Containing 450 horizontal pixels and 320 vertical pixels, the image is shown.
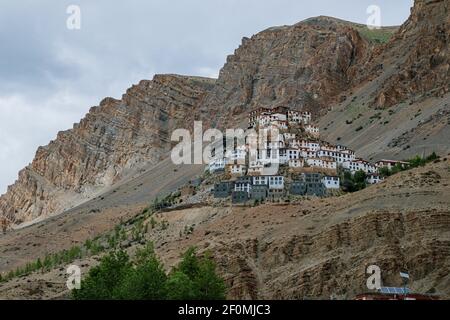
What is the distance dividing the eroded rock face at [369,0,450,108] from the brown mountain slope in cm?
6876

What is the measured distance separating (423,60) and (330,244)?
318 feet

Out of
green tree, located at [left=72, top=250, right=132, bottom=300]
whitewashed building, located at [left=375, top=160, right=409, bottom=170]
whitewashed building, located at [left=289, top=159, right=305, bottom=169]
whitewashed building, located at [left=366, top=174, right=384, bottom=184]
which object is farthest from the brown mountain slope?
whitewashed building, located at [left=375, top=160, right=409, bottom=170]

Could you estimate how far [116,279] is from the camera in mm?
66188

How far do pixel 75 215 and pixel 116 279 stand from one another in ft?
348

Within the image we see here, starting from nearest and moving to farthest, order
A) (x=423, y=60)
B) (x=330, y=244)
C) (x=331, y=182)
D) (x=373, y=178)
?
(x=330, y=244), (x=331, y=182), (x=373, y=178), (x=423, y=60)

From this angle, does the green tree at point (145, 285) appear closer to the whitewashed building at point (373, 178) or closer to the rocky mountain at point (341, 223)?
the rocky mountain at point (341, 223)

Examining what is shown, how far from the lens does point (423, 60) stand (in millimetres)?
165750

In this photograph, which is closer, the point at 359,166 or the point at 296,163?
the point at 296,163

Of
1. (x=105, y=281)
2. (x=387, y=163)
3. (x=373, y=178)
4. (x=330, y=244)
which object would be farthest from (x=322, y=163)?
(x=105, y=281)

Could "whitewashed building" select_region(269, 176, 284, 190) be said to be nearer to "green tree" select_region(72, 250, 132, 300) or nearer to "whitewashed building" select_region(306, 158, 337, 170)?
"whitewashed building" select_region(306, 158, 337, 170)

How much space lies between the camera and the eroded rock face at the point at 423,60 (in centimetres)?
15850

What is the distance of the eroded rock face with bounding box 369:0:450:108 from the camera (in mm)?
158500

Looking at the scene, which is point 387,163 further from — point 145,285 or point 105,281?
point 145,285
